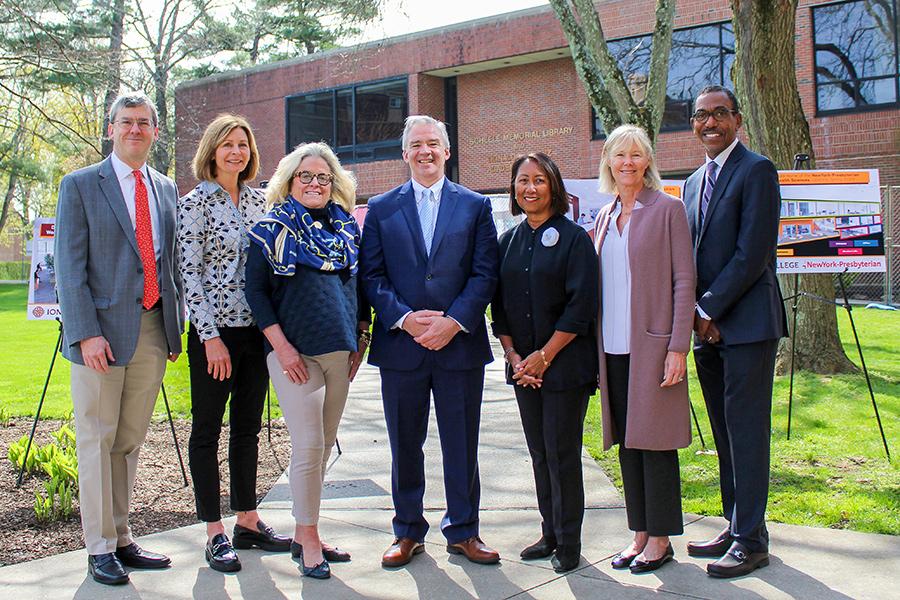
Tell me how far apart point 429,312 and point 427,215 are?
1.77ft

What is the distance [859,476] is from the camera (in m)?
5.99

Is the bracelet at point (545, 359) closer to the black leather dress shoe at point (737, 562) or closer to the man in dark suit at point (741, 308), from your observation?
the man in dark suit at point (741, 308)

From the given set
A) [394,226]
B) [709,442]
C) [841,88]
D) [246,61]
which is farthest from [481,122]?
[394,226]

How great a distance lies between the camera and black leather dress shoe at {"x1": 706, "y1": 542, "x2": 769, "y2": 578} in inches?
163

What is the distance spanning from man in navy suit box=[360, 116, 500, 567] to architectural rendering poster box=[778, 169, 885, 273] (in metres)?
3.79

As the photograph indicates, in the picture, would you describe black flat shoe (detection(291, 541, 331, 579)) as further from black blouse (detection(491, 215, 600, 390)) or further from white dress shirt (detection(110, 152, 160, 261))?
white dress shirt (detection(110, 152, 160, 261))

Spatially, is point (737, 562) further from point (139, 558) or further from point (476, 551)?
point (139, 558)

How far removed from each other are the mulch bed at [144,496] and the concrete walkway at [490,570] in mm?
268

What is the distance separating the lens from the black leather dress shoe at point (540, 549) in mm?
4523

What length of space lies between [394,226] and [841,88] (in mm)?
19706

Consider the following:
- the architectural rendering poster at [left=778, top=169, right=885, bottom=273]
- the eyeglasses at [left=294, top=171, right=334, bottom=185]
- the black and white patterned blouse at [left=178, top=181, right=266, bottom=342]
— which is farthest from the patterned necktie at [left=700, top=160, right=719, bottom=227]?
the architectural rendering poster at [left=778, top=169, right=885, bottom=273]

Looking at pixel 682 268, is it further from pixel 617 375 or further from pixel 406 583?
pixel 406 583

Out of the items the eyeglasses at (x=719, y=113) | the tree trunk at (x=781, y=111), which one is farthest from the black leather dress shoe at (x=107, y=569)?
the tree trunk at (x=781, y=111)

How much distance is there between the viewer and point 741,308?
→ 14.2ft
